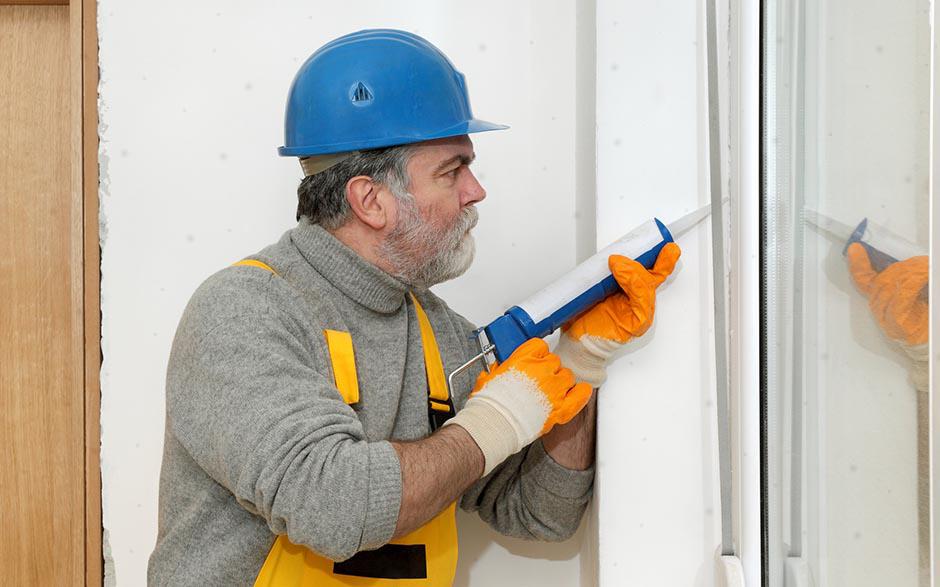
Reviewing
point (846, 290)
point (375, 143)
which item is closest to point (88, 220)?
point (375, 143)

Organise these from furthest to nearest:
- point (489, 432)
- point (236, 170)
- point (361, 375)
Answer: point (236, 170), point (361, 375), point (489, 432)

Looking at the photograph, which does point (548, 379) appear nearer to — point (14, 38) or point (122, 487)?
point (122, 487)

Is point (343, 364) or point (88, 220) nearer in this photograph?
point (343, 364)

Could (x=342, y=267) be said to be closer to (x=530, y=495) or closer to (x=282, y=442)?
(x=282, y=442)

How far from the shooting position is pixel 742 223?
4.02 feet

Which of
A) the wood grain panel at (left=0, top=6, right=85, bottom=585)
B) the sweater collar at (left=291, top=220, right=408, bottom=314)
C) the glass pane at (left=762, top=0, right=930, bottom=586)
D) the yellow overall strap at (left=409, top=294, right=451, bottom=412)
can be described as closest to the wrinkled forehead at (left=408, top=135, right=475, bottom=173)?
the sweater collar at (left=291, top=220, right=408, bottom=314)

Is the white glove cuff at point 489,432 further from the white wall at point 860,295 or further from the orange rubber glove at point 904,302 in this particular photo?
the orange rubber glove at point 904,302

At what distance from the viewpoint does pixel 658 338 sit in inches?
60.4

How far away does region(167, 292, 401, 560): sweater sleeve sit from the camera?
114 centimetres

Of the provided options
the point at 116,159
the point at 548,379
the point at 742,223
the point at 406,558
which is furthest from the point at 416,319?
the point at 116,159

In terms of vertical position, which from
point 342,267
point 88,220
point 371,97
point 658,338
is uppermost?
point 371,97

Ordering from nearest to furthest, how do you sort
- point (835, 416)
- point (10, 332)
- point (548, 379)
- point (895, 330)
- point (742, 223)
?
point (895, 330), point (835, 416), point (742, 223), point (548, 379), point (10, 332)

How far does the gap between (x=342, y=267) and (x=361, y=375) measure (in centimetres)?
17

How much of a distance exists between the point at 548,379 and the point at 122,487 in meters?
0.95
